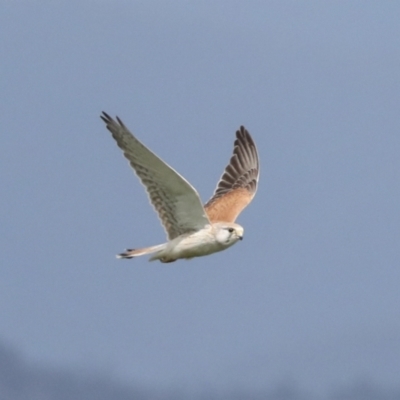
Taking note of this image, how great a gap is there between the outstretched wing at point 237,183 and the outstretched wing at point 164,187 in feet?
4.81

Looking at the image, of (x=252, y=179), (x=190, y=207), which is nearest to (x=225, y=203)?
(x=252, y=179)

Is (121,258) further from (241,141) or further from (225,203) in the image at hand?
(241,141)

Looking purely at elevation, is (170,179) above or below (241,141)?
below

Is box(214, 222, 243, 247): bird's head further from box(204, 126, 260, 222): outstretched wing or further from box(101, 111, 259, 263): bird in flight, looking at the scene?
box(204, 126, 260, 222): outstretched wing

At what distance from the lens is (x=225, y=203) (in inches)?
821

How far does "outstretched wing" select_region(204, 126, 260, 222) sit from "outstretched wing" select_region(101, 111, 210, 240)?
1.47 meters

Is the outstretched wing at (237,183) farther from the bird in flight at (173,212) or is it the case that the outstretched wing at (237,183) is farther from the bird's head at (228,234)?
the bird's head at (228,234)

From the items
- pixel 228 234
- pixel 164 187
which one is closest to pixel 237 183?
pixel 228 234

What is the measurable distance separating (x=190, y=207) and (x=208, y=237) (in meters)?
0.47

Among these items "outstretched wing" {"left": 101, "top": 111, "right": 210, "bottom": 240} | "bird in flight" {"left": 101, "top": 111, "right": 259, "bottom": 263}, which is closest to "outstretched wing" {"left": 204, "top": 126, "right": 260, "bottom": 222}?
"bird in flight" {"left": 101, "top": 111, "right": 259, "bottom": 263}

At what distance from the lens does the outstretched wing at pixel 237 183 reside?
20531mm

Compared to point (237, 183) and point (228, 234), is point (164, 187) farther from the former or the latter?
point (237, 183)

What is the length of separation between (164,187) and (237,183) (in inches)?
153

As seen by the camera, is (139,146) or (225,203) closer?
(139,146)
